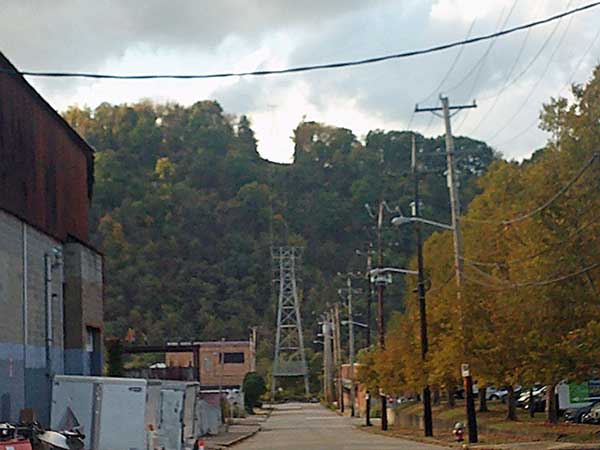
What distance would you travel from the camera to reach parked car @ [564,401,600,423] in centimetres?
5044

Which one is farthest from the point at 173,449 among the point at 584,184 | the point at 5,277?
the point at 584,184

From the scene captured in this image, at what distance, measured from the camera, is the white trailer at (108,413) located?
26.8 m

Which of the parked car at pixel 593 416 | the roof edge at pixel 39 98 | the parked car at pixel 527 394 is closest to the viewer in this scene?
the roof edge at pixel 39 98

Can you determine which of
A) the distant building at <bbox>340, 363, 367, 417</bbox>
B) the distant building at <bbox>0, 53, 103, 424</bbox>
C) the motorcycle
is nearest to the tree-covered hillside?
the distant building at <bbox>340, 363, 367, 417</bbox>

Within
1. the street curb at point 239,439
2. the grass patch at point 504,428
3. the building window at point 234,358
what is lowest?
the street curb at point 239,439

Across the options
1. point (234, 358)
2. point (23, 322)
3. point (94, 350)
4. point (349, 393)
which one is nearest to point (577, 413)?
point (94, 350)

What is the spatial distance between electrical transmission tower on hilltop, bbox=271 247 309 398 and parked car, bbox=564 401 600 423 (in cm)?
7066

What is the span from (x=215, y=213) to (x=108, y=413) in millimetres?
101570

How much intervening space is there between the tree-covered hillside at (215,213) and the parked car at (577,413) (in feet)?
134

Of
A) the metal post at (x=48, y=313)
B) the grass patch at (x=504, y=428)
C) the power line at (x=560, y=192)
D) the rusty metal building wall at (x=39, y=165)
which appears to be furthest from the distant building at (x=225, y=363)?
the metal post at (x=48, y=313)

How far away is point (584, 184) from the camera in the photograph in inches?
1464

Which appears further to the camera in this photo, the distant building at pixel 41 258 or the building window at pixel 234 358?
the building window at pixel 234 358

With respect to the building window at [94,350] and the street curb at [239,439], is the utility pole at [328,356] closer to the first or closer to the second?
the street curb at [239,439]

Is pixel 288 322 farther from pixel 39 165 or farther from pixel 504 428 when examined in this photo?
pixel 39 165
